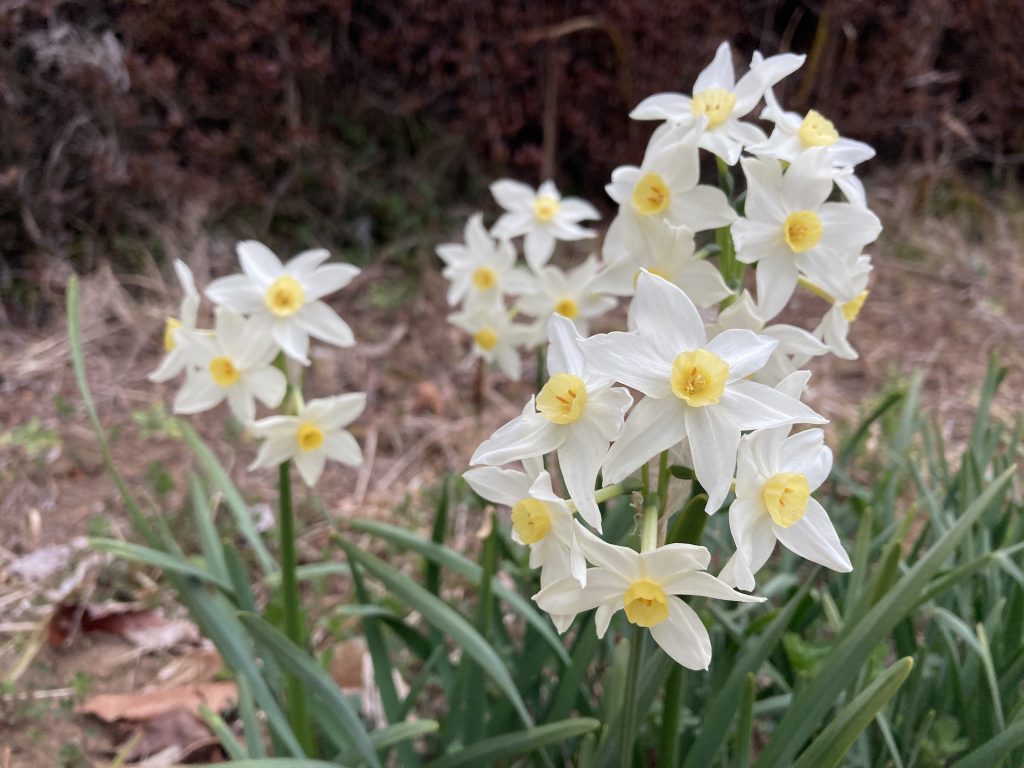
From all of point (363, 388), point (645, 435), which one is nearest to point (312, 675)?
point (645, 435)

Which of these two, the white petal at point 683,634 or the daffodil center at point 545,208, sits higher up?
the daffodil center at point 545,208

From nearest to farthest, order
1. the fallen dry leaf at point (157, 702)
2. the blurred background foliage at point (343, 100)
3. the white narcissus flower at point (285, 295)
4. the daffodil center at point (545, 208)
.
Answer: the white narcissus flower at point (285, 295)
the fallen dry leaf at point (157, 702)
the daffodil center at point (545, 208)
the blurred background foliage at point (343, 100)

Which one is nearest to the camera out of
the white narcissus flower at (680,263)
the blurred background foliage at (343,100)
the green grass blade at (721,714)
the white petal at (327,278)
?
the white narcissus flower at (680,263)

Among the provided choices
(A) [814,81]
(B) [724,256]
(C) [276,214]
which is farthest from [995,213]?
(B) [724,256]

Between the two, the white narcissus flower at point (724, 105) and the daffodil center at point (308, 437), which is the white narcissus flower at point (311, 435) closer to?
the daffodil center at point (308, 437)

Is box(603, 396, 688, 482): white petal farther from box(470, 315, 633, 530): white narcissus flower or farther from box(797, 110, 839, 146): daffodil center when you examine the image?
box(797, 110, 839, 146): daffodil center

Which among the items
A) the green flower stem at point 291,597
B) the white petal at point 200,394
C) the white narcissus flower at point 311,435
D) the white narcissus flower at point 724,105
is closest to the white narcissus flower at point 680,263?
the white narcissus flower at point 724,105

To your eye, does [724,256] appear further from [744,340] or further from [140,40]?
[140,40]
